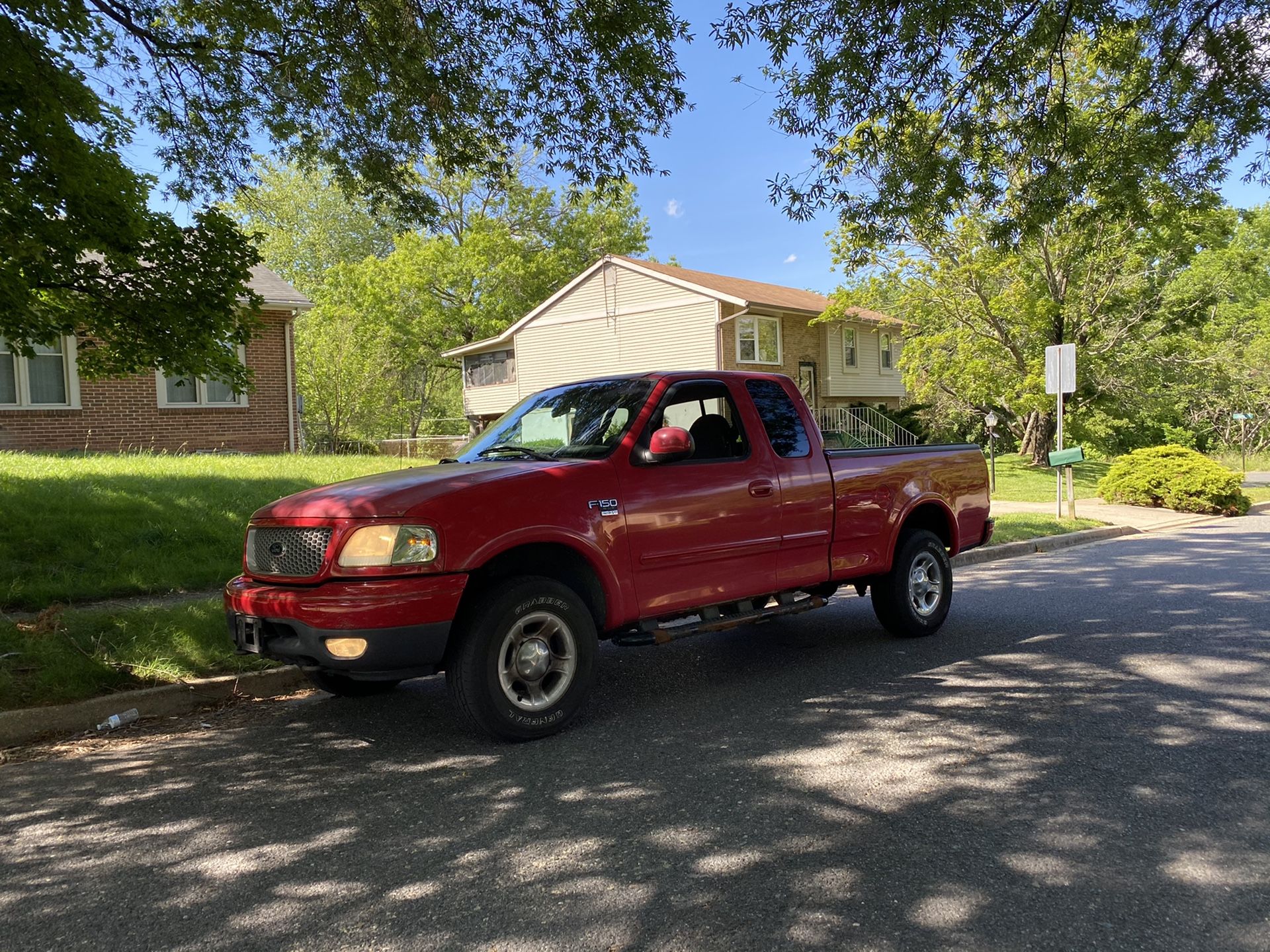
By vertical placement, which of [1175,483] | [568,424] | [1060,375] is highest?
[1060,375]

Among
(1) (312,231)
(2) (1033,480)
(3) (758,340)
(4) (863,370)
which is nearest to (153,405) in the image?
(3) (758,340)

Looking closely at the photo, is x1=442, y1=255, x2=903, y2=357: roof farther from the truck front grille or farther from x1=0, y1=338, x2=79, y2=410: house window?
the truck front grille

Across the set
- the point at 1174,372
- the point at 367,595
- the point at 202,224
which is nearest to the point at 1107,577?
the point at 367,595

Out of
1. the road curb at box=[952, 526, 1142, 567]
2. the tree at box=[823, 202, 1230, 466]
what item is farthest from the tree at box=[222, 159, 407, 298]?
the road curb at box=[952, 526, 1142, 567]

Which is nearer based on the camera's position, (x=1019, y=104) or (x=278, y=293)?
(x=1019, y=104)

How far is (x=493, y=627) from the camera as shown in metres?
4.40

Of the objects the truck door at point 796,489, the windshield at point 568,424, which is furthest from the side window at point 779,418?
the windshield at point 568,424

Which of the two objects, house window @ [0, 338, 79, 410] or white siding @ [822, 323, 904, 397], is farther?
white siding @ [822, 323, 904, 397]

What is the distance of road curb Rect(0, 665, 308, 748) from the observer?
5.03 m

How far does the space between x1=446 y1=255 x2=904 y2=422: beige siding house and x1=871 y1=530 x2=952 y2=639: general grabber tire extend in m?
22.8

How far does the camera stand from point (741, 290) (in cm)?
3191

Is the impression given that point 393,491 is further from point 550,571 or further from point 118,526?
point 118,526

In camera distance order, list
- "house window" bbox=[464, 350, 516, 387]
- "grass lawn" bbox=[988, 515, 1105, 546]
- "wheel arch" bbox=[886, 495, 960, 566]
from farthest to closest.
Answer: "house window" bbox=[464, 350, 516, 387], "grass lawn" bbox=[988, 515, 1105, 546], "wheel arch" bbox=[886, 495, 960, 566]

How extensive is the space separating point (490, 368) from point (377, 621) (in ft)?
116
